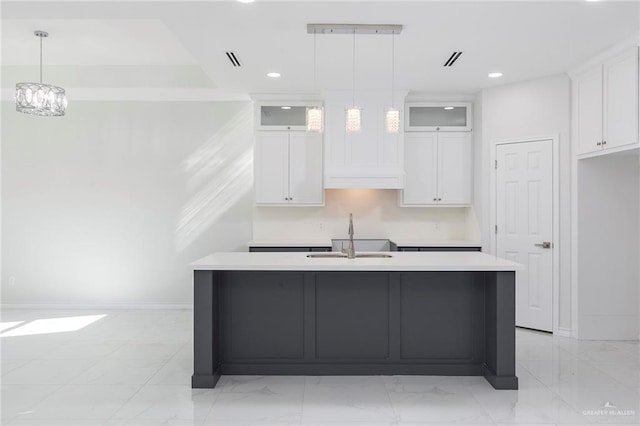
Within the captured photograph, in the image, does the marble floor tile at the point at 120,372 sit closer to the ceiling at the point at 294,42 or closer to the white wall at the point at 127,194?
the white wall at the point at 127,194

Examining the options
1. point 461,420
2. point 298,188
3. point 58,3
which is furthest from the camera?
point 298,188

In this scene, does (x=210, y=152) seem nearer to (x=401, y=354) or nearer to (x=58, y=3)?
(x=58, y=3)

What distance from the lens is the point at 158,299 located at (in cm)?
554

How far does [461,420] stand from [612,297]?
260 centimetres

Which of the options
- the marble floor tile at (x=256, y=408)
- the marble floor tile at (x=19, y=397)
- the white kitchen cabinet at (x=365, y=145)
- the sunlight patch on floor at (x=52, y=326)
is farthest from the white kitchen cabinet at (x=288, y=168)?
the marble floor tile at (x=19, y=397)

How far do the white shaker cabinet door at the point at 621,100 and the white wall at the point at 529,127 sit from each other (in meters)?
0.52

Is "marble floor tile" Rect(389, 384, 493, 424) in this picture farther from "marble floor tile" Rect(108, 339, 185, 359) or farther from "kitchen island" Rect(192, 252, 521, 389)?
"marble floor tile" Rect(108, 339, 185, 359)

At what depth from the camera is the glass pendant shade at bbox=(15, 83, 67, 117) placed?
13.8ft

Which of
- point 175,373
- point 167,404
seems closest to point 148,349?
point 175,373

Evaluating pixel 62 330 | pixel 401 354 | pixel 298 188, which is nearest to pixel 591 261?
pixel 401 354

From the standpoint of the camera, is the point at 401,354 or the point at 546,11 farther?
the point at 401,354

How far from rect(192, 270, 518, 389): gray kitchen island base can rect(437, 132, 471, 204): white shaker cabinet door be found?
2203 mm

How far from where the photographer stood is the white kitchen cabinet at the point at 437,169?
5238 millimetres

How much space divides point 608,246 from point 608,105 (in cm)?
132
